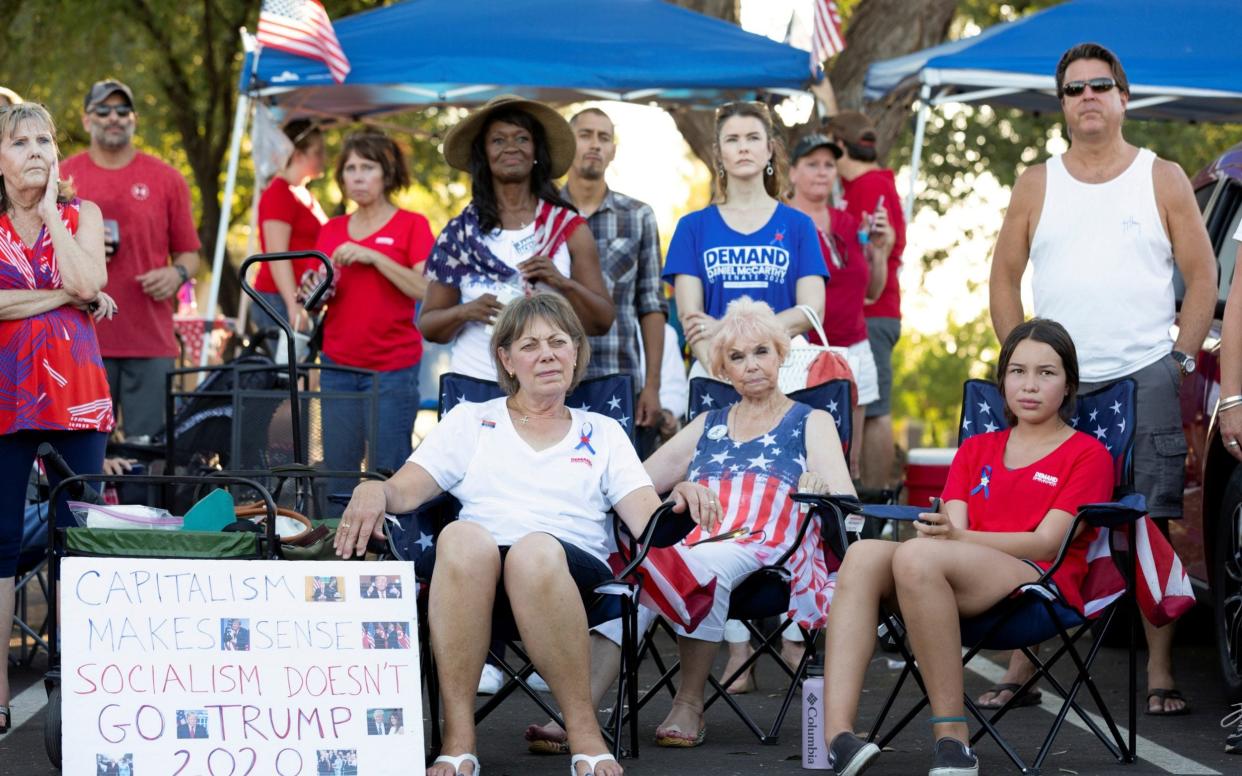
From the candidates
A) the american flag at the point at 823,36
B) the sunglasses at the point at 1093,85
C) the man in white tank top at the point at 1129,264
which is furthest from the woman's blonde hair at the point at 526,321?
the american flag at the point at 823,36

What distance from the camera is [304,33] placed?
8555 mm

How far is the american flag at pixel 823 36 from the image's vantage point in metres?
9.00

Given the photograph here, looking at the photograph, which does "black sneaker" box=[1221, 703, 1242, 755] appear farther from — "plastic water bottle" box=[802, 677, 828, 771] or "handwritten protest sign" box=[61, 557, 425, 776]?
"handwritten protest sign" box=[61, 557, 425, 776]

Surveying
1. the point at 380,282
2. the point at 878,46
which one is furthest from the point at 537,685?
the point at 878,46

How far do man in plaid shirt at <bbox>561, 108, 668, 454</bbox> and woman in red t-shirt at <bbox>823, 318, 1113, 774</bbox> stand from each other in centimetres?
188

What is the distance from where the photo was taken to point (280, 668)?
4.16 m

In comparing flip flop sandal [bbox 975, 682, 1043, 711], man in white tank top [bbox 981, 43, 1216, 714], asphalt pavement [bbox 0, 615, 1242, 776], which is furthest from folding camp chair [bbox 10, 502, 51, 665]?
man in white tank top [bbox 981, 43, 1216, 714]

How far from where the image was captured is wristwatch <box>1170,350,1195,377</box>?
17.2 feet

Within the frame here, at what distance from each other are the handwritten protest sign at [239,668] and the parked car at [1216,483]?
2.52 m

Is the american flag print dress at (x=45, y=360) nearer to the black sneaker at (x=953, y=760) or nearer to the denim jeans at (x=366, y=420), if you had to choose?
the denim jeans at (x=366, y=420)

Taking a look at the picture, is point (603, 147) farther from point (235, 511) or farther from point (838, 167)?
point (235, 511)

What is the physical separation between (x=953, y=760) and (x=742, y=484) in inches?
45.8

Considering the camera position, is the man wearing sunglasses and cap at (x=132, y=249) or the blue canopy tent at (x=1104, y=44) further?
the blue canopy tent at (x=1104, y=44)

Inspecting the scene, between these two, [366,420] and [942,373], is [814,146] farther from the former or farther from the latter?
[942,373]
